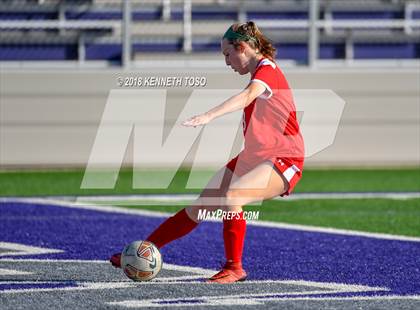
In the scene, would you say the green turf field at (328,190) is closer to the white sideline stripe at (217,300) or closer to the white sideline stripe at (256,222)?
the white sideline stripe at (256,222)

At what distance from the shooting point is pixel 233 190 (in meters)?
6.64

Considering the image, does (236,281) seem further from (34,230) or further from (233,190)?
(34,230)

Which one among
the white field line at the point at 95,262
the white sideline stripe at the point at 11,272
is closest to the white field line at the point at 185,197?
the white field line at the point at 95,262

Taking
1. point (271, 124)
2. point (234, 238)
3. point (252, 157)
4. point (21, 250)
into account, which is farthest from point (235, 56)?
point (21, 250)

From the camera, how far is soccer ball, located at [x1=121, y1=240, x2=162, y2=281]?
6.66 metres

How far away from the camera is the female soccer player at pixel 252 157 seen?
21.9 feet

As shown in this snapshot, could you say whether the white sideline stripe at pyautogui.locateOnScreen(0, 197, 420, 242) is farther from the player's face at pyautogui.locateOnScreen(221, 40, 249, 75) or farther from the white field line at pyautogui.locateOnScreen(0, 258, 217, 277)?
the player's face at pyautogui.locateOnScreen(221, 40, 249, 75)

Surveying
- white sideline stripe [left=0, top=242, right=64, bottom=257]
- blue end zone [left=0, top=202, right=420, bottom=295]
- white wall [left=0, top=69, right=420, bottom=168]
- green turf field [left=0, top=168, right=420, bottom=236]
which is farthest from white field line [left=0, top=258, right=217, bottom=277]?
white wall [left=0, top=69, right=420, bottom=168]

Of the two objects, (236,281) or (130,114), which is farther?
(130,114)

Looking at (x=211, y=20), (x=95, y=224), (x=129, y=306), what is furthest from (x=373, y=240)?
(x=211, y=20)

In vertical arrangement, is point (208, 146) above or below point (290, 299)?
below

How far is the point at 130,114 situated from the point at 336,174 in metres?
2.87

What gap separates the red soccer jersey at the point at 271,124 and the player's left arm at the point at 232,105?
6cm
